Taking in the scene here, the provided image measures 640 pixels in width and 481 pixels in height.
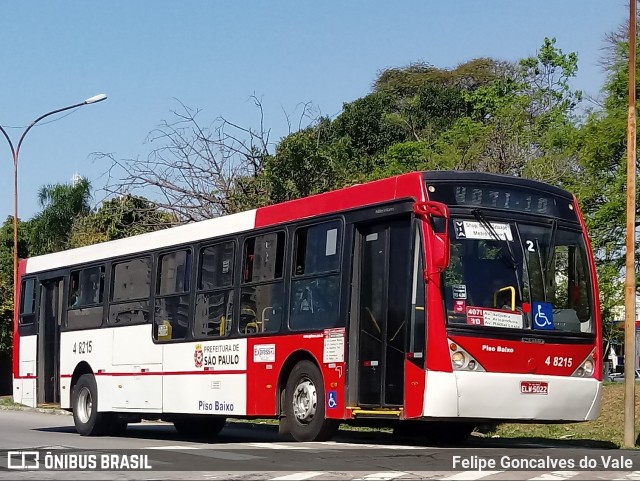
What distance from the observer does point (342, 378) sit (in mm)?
14125

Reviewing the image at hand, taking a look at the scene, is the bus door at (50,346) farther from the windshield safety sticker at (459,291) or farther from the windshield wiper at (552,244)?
the windshield wiper at (552,244)

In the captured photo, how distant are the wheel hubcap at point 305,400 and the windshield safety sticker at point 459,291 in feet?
8.35

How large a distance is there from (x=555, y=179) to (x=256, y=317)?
1559 cm

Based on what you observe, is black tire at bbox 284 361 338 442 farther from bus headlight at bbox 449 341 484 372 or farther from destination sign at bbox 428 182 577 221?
destination sign at bbox 428 182 577 221

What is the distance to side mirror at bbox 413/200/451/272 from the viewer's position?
1299 centimetres

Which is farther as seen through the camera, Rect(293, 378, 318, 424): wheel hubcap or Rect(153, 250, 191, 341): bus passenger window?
Rect(153, 250, 191, 341): bus passenger window

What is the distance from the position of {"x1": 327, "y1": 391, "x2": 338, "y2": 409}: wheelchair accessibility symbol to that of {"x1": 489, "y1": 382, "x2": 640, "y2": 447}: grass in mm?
5018

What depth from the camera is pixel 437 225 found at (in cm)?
1325

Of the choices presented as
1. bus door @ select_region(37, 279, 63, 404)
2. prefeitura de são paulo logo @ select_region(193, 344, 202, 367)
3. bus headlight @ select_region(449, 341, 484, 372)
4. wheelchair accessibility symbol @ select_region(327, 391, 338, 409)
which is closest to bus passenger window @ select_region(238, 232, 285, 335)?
prefeitura de são paulo logo @ select_region(193, 344, 202, 367)

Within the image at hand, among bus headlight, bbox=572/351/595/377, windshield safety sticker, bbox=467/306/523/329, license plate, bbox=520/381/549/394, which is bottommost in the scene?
license plate, bbox=520/381/549/394

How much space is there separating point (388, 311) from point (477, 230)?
1.42 meters

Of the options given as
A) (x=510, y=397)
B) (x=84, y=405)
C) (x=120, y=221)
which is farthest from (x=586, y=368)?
(x=120, y=221)

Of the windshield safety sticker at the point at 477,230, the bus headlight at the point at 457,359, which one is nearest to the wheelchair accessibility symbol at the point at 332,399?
the bus headlight at the point at 457,359

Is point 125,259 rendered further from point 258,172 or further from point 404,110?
point 404,110
